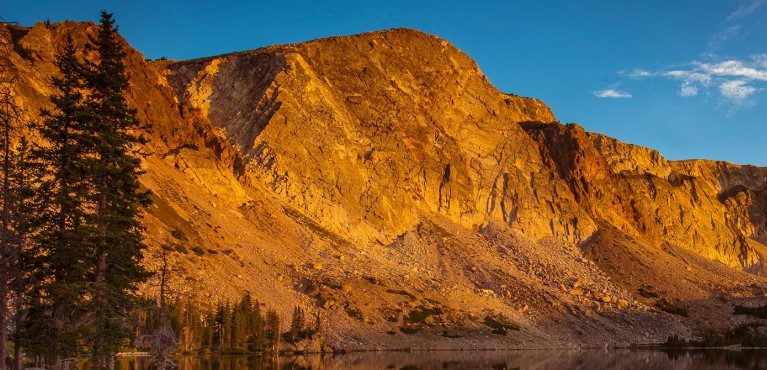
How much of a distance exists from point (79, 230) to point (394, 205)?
104 meters

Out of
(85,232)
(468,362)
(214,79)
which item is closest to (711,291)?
(468,362)

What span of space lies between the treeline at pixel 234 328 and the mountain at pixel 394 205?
3647mm

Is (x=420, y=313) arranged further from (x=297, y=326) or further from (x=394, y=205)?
(x=394, y=205)

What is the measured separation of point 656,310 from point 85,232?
395 feet

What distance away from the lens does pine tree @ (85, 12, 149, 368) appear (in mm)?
28531

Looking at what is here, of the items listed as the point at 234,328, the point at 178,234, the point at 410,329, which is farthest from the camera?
the point at 410,329

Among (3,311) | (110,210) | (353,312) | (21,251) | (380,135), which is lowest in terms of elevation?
(3,311)

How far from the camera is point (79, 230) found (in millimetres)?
26984

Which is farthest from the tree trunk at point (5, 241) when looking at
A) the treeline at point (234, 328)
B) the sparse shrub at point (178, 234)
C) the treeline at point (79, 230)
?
the sparse shrub at point (178, 234)

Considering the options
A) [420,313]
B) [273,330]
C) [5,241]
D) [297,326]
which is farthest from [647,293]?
[5,241]

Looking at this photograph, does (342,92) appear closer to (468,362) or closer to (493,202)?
(493,202)

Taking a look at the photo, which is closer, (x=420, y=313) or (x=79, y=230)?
(x=79, y=230)

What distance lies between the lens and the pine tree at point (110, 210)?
93.6 feet

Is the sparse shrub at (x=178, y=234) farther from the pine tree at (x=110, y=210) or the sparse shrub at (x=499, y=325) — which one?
the pine tree at (x=110, y=210)
